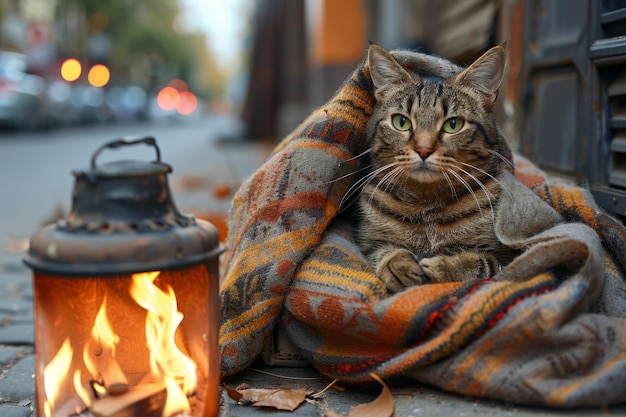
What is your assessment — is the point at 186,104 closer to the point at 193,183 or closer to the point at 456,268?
the point at 193,183

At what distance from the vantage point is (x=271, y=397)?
7.22 ft

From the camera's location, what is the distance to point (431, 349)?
205cm

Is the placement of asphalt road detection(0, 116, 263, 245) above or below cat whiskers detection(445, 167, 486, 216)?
below

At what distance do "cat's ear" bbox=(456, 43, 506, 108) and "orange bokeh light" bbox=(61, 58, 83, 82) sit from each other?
2987cm

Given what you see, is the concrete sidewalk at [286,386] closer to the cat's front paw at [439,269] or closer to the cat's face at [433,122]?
the cat's front paw at [439,269]

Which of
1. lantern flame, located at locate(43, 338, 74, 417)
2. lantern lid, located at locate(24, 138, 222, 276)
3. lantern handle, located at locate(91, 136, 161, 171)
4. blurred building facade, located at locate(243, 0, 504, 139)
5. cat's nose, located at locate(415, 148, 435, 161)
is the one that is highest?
blurred building facade, located at locate(243, 0, 504, 139)

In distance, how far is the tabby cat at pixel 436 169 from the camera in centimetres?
247

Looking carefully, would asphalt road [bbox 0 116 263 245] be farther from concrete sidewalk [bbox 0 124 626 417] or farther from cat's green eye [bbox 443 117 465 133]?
cat's green eye [bbox 443 117 465 133]

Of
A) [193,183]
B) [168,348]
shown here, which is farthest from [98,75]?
[168,348]

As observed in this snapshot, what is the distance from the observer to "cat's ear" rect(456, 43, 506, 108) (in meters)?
2.54

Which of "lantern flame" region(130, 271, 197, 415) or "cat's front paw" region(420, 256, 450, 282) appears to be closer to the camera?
"lantern flame" region(130, 271, 197, 415)

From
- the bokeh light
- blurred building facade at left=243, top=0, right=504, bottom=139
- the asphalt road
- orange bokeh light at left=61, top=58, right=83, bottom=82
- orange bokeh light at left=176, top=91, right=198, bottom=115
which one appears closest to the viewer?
blurred building facade at left=243, top=0, right=504, bottom=139

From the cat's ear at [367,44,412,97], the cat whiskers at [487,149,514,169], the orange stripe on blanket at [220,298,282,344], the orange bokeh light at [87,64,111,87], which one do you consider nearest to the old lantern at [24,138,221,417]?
the orange stripe on blanket at [220,298,282,344]

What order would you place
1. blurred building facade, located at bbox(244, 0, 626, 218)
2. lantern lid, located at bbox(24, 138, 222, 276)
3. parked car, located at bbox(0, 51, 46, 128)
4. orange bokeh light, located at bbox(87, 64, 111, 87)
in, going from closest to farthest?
lantern lid, located at bbox(24, 138, 222, 276) < blurred building facade, located at bbox(244, 0, 626, 218) < parked car, located at bbox(0, 51, 46, 128) < orange bokeh light, located at bbox(87, 64, 111, 87)
